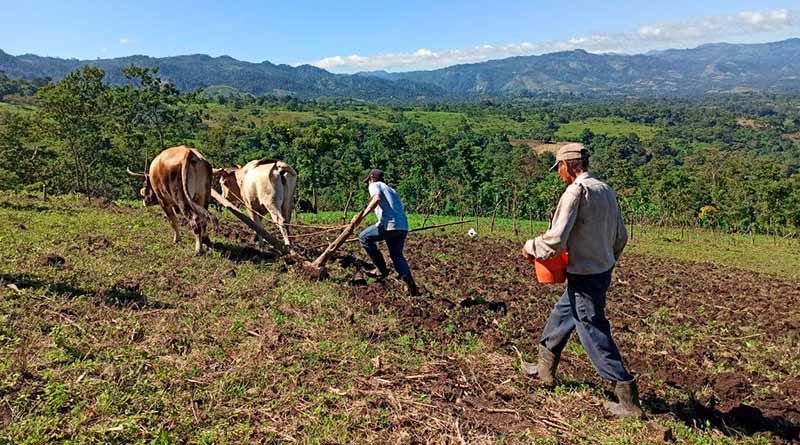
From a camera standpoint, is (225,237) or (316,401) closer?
(316,401)

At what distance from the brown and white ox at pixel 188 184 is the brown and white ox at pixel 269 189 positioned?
3.70ft

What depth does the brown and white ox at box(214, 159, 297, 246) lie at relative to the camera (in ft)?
37.0

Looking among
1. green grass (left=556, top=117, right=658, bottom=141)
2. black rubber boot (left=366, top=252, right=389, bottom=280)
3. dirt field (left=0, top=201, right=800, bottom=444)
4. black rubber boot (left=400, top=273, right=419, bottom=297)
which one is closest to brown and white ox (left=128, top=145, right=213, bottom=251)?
dirt field (left=0, top=201, right=800, bottom=444)

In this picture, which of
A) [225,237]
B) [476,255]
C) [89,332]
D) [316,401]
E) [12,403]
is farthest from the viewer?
[476,255]

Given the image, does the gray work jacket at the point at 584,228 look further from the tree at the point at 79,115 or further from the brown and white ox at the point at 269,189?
the tree at the point at 79,115

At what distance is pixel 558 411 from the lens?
200 inches

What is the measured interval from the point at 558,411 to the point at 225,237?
896cm

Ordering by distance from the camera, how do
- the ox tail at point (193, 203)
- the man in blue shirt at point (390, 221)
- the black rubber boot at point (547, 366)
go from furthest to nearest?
the ox tail at point (193, 203) < the man in blue shirt at point (390, 221) < the black rubber boot at point (547, 366)

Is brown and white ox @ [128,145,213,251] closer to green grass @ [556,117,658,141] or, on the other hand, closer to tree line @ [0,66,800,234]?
tree line @ [0,66,800,234]

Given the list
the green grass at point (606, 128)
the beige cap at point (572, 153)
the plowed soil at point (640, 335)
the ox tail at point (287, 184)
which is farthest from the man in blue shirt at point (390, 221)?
the green grass at point (606, 128)

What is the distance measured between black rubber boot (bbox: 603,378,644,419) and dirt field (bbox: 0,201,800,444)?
0.31 ft

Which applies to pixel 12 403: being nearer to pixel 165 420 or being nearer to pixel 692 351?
pixel 165 420

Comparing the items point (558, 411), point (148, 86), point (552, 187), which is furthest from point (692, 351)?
point (552, 187)

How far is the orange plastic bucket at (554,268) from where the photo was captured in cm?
504
